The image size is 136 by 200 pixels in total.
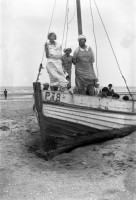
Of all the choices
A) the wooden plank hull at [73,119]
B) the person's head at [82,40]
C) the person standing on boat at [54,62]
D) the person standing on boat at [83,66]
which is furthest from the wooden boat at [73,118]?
the person's head at [82,40]

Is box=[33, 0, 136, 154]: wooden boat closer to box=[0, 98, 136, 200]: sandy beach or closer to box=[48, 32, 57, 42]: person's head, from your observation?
box=[0, 98, 136, 200]: sandy beach

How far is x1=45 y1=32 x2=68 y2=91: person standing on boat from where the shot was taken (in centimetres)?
792

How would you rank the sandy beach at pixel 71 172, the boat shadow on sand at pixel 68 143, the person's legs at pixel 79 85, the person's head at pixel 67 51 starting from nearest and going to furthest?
the sandy beach at pixel 71 172, the boat shadow on sand at pixel 68 143, the person's head at pixel 67 51, the person's legs at pixel 79 85

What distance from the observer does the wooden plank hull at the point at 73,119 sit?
7715mm

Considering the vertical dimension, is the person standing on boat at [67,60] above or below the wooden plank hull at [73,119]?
above

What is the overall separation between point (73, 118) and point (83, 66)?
6.14 ft

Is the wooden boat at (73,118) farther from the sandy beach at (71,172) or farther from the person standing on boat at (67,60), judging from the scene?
the person standing on boat at (67,60)

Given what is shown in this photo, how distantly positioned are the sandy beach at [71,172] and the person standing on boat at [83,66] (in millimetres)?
2075

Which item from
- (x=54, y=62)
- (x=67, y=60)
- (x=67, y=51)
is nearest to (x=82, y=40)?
(x=67, y=51)

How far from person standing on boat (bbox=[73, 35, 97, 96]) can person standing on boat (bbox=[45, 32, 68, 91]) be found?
32.0 inches

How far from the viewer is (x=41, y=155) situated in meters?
7.62

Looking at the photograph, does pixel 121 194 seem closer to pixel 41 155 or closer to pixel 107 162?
pixel 107 162

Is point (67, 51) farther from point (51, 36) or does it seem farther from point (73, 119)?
point (73, 119)

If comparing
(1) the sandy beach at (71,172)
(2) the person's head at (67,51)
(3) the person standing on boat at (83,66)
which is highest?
(2) the person's head at (67,51)
